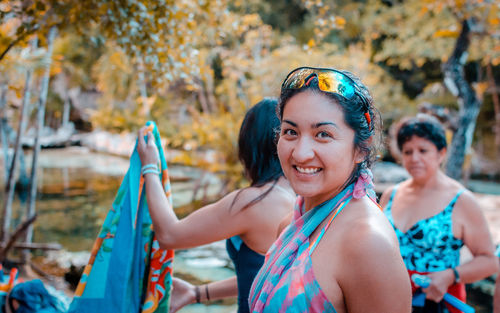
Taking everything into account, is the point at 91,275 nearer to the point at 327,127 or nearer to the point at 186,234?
the point at 186,234

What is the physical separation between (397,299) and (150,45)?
2377mm

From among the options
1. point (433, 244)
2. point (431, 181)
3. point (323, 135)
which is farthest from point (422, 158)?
point (323, 135)

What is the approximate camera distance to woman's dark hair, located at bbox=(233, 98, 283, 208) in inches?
75.7

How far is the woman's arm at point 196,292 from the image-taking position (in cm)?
212

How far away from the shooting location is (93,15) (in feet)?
9.18

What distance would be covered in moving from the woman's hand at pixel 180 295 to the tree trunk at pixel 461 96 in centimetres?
611

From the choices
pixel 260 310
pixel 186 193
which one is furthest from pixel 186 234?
pixel 186 193

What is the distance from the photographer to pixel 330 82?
3.82 feet

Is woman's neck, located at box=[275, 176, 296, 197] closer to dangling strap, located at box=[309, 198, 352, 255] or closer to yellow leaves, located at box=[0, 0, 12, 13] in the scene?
dangling strap, located at box=[309, 198, 352, 255]

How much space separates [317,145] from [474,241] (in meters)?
1.65

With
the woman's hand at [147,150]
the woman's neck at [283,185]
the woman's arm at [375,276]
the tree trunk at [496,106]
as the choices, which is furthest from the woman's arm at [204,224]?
the tree trunk at [496,106]

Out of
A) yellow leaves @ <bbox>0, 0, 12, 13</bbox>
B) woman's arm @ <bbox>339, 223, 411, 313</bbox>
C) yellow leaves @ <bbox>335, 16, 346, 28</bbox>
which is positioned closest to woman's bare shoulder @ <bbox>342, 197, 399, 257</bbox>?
woman's arm @ <bbox>339, 223, 411, 313</bbox>

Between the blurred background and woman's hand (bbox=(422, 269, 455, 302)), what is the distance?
81 cm

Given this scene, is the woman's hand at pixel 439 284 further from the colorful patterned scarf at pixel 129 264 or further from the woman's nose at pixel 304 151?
the woman's nose at pixel 304 151
